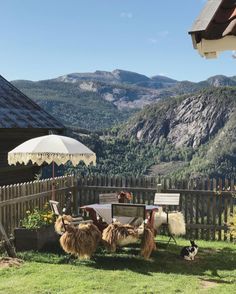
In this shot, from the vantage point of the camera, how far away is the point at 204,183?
12.9m

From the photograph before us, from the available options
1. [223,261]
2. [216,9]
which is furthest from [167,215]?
[216,9]

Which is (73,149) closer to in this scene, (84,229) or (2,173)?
(84,229)

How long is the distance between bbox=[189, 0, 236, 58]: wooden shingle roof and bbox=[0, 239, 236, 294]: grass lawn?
4907mm

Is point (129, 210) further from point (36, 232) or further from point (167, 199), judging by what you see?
point (167, 199)

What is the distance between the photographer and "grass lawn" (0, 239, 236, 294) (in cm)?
731

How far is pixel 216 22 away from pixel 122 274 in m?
5.98

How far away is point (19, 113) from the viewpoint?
51.5 feet

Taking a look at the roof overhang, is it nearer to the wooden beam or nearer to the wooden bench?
the wooden beam

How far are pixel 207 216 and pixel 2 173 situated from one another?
6488 mm

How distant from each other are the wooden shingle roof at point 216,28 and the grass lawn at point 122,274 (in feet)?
16.1

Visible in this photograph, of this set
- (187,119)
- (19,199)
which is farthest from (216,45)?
(187,119)

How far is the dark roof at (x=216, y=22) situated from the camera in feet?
9.66

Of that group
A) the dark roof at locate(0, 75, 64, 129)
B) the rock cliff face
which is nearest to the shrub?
the dark roof at locate(0, 75, 64, 129)

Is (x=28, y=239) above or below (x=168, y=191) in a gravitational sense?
below
